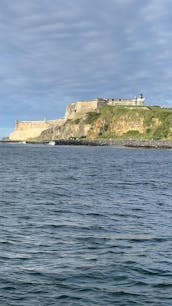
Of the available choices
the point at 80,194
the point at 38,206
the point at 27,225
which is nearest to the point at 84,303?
the point at 27,225

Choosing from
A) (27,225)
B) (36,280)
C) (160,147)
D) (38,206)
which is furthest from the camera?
(160,147)

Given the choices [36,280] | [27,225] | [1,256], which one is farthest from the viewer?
[27,225]

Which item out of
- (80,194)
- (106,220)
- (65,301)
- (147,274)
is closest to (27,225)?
(106,220)

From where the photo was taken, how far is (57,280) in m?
16.7

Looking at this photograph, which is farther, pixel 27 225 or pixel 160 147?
pixel 160 147

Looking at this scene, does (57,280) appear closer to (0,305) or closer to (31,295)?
(31,295)

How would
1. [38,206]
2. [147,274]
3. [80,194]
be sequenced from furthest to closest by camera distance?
[80,194] → [38,206] → [147,274]

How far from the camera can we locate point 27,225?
83.6ft

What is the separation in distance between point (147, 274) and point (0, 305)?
5.62 m

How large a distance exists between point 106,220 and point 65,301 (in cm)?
1289

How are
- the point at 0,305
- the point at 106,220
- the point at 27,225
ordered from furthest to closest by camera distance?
1. the point at 106,220
2. the point at 27,225
3. the point at 0,305

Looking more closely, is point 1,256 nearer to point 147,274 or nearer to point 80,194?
point 147,274

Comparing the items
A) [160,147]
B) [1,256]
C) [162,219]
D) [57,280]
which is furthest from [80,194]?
[160,147]

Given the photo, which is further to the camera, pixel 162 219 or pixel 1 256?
pixel 162 219
